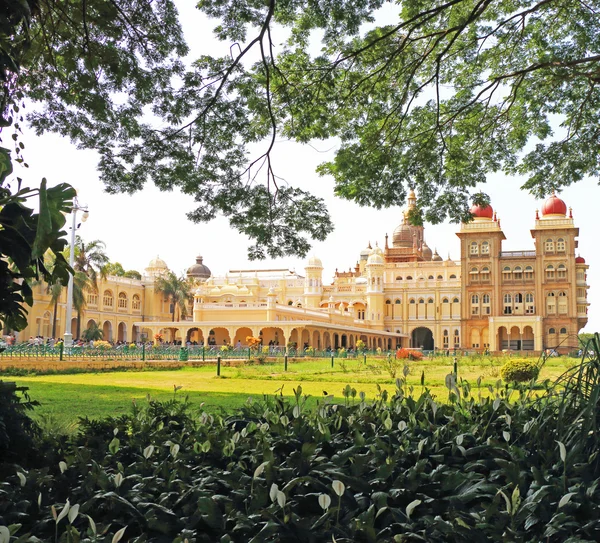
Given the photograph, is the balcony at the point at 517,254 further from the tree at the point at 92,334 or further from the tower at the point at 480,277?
the tree at the point at 92,334

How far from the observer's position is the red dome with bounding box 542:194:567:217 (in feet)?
185

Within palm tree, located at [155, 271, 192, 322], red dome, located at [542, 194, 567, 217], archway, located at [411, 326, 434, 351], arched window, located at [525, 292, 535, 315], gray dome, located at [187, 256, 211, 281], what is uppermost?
red dome, located at [542, 194, 567, 217]

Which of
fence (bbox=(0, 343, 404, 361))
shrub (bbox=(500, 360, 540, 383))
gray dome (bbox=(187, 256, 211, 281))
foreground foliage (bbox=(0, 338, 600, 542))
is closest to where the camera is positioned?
foreground foliage (bbox=(0, 338, 600, 542))

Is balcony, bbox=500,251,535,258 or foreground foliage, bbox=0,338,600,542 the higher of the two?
balcony, bbox=500,251,535,258

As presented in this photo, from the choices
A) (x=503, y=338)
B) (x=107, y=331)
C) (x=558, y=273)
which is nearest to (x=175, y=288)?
(x=107, y=331)

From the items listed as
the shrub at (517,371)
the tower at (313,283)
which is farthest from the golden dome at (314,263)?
the shrub at (517,371)

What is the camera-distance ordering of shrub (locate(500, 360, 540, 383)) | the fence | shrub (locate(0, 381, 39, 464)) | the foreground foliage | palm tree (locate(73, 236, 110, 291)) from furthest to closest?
palm tree (locate(73, 236, 110, 291)), the fence, shrub (locate(500, 360, 540, 383)), shrub (locate(0, 381, 39, 464)), the foreground foliage

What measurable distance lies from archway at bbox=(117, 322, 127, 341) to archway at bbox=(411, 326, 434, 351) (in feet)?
99.3

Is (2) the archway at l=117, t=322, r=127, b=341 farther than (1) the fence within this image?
Yes

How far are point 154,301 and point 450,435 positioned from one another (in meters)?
57.1

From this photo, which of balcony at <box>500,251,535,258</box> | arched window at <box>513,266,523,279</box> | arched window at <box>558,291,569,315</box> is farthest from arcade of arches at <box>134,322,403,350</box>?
arched window at <box>558,291,569,315</box>

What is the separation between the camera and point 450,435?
118 inches

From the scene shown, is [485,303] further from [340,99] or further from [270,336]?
[340,99]

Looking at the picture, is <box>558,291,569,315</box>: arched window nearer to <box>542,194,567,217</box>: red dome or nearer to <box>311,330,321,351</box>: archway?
<box>542,194,567,217</box>: red dome
